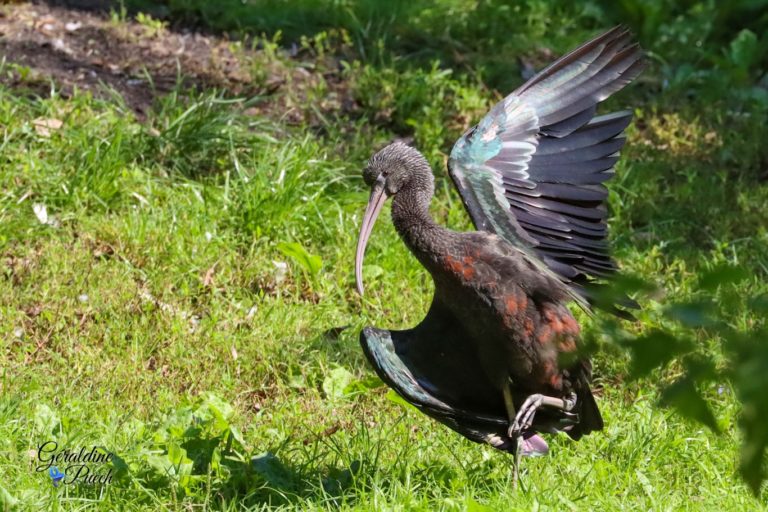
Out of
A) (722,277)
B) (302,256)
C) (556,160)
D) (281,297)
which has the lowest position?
(281,297)

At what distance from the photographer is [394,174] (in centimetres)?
406

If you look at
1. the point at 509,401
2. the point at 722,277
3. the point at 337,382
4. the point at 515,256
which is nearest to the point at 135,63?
the point at 337,382

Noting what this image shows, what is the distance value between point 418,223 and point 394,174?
30 cm

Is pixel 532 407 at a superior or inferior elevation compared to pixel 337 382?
superior

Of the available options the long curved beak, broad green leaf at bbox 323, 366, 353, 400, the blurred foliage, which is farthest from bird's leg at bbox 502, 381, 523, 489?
the blurred foliage

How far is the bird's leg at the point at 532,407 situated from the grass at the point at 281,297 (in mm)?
216

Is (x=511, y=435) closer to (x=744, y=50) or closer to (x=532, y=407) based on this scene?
(x=532, y=407)

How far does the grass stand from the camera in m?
3.73

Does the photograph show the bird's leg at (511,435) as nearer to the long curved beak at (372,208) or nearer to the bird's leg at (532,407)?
the bird's leg at (532,407)

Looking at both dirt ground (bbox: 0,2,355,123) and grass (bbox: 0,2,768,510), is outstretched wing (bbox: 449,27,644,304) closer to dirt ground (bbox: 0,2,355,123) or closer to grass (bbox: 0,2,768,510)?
grass (bbox: 0,2,768,510)

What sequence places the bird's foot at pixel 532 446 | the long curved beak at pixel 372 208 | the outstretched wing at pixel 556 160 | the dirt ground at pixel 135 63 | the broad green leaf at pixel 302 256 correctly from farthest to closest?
the dirt ground at pixel 135 63, the broad green leaf at pixel 302 256, the long curved beak at pixel 372 208, the outstretched wing at pixel 556 160, the bird's foot at pixel 532 446

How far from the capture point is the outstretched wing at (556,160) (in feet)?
12.9

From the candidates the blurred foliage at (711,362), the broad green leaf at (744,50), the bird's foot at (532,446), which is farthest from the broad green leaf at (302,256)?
the blurred foliage at (711,362)

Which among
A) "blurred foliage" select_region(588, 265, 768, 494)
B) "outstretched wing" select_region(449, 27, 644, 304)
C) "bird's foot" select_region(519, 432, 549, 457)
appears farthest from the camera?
"outstretched wing" select_region(449, 27, 644, 304)
